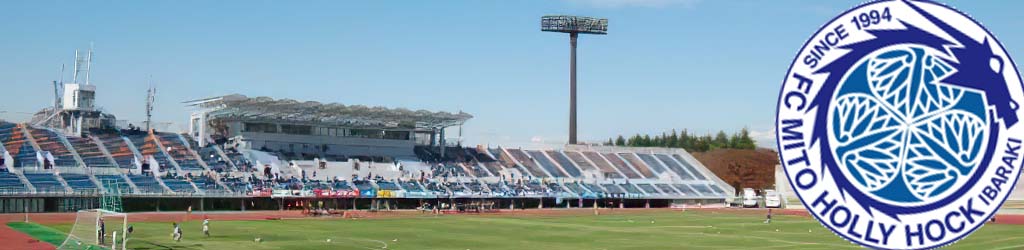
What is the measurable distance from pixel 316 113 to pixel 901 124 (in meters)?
102

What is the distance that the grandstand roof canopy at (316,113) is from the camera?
9975 cm

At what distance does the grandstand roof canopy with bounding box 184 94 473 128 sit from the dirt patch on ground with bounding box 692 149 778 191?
239 ft

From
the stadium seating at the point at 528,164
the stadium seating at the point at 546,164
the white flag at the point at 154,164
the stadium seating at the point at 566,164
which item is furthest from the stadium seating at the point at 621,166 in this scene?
the white flag at the point at 154,164

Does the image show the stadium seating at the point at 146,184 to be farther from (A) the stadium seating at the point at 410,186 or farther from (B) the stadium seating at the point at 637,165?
(B) the stadium seating at the point at 637,165

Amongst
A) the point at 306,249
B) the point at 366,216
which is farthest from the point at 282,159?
the point at 306,249

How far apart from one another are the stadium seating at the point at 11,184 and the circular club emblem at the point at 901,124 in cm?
8232

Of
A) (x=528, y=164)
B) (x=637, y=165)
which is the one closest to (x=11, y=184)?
(x=528, y=164)

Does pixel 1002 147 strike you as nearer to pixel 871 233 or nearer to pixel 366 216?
pixel 871 233

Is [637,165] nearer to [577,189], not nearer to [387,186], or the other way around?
[577,189]

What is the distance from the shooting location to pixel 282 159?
103 meters

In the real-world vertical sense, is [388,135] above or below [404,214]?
above

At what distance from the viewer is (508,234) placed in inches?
2354

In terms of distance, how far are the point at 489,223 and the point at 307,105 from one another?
3566 centimetres

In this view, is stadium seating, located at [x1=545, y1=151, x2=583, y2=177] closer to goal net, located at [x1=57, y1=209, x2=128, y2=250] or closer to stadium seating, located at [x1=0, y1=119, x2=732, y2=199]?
stadium seating, located at [x1=0, y1=119, x2=732, y2=199]
